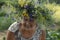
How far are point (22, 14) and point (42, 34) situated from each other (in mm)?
373

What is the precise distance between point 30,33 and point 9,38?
271 millimetres

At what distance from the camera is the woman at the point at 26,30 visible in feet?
8.21

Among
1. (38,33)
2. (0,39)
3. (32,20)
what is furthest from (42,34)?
(0,39)

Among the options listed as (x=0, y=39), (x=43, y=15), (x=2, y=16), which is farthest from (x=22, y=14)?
(x=2, y=16)

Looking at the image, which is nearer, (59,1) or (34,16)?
(34,16)

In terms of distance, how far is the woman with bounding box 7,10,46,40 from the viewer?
2.50m

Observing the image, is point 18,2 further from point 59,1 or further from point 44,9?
point 59,1

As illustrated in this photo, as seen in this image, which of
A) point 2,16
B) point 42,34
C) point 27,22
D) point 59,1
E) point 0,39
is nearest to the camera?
point 27,22

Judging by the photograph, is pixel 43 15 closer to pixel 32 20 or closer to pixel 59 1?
pixel 32 20

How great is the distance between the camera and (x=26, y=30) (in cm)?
254

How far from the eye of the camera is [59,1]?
36.9 feet

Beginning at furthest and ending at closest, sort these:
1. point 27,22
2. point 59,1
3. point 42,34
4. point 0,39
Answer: point 59,1
point 0,39
point 42,34
point 27,22

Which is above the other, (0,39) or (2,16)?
(2,16)

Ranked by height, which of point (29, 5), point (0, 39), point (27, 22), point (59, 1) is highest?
point (59, 1)
